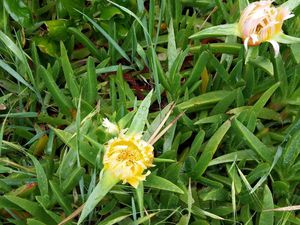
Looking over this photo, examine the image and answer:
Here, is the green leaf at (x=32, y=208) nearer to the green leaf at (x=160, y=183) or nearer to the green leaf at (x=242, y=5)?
the green leaf at (x=160, y=183)

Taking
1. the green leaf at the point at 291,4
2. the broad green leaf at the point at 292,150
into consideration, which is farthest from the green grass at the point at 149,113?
the green leaf at the point at 291,4

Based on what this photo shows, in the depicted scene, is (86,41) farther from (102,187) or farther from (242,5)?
(102,187)

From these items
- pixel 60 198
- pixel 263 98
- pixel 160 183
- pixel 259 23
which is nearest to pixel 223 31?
pixel 259 23

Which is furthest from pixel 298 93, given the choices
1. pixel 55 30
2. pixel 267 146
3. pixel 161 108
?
pixel 55 30

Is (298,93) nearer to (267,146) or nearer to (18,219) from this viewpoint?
(267,146)

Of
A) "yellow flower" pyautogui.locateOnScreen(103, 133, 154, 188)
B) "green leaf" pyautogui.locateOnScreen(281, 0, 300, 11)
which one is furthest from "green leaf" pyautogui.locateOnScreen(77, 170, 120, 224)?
"green leaf" pyautogui.locateOnScreen(281, 0, 300, 11)

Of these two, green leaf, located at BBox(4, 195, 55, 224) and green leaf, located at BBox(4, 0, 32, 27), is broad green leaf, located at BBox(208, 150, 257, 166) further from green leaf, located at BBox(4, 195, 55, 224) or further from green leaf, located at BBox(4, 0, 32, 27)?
green leaf, located at BBox(4, 0, 32, 27)
